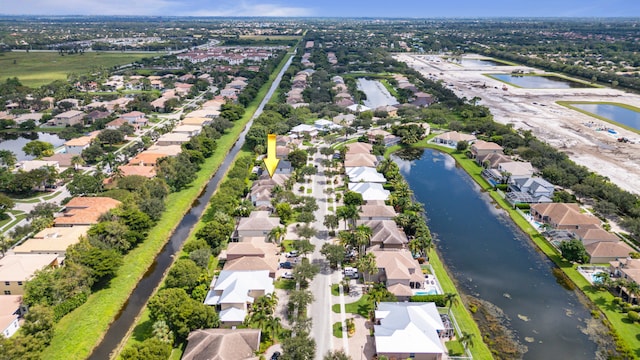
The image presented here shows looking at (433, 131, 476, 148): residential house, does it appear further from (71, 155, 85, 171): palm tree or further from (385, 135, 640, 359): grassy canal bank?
(71, 155, 85, 171): palm tree

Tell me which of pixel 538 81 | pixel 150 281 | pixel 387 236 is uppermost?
pixel 538 81

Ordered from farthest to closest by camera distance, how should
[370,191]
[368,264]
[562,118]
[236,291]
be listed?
[562,118], [370,191], [368,264], [236,291]

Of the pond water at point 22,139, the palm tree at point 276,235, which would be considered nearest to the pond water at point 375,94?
the palm tree at point 276,235

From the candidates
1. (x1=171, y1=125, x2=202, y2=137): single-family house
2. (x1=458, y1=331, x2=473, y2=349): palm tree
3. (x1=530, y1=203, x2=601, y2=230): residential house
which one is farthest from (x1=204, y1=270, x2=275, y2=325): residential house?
(x1=171, y1=125, x2=202, y2=137): single-family house

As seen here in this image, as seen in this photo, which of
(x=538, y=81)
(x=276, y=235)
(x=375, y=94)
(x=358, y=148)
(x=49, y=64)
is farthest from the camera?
(x=49, y=64)

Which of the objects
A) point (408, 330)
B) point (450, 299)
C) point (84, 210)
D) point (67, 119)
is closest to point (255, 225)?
point (84, 210)

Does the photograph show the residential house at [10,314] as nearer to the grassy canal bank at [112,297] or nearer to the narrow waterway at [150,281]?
the grassy canal bank at [112,297]

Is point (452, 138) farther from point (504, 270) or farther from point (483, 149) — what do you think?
point (504, 270)

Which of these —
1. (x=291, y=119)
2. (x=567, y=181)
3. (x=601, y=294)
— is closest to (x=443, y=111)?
(x=291, y=119)
